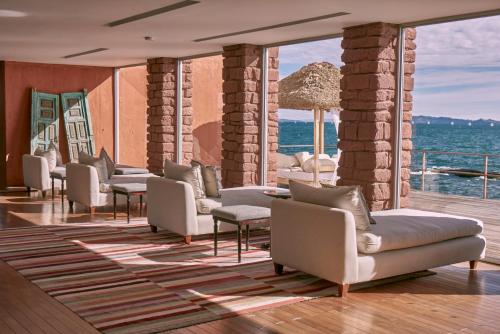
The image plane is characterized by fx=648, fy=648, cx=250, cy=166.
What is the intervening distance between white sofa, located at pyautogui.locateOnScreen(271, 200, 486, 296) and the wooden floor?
18 centimetres

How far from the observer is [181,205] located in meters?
6.91

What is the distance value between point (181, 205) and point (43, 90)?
7.00 meters

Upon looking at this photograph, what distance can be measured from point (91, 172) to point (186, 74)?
349cm

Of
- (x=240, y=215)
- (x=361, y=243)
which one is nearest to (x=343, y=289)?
(x=361, y=243)

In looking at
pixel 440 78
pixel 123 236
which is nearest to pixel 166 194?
pixel 123 236

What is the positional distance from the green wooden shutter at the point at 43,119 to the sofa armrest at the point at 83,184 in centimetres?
348

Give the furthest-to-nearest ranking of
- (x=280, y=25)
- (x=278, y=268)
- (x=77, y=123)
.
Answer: (x=77, y=123), (x=280, y=25), (x=278, y=268)

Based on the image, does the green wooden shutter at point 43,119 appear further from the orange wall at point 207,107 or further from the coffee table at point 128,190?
the coffee table at point 128,190

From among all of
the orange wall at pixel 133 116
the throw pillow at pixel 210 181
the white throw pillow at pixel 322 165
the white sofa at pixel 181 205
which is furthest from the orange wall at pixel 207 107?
the throw pillow at pixel 210 181

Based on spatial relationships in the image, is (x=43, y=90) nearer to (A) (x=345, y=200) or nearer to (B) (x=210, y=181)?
(B) (x=210, y=181)

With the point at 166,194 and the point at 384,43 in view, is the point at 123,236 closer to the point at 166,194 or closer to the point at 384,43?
the point at 166,194

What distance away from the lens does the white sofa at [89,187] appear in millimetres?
8977

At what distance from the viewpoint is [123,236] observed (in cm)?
745

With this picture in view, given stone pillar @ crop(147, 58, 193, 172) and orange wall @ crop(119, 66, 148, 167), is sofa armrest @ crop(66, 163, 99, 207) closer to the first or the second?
stone pillar @ crop(147, 58, 193, 172)
